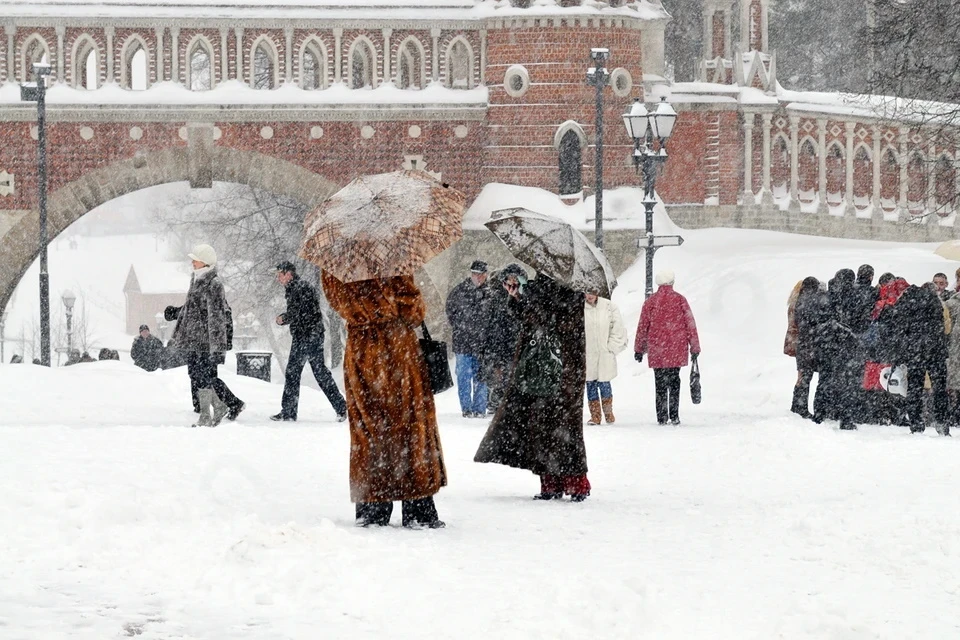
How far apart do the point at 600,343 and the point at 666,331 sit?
2.24 feet

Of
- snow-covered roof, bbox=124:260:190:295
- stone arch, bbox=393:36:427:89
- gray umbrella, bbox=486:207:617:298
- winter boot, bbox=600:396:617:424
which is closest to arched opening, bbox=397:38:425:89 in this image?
stone arch, bbox=393:36:427:89

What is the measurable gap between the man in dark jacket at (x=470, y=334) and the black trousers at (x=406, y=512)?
716 cm

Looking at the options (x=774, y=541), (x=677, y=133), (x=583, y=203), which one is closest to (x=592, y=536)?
(x=774, y=541)

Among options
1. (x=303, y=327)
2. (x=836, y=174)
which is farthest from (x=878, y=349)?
(x=836, y=174)

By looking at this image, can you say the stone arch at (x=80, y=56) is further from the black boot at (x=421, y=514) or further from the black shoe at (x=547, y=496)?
the black boot at (x=421, y=514)

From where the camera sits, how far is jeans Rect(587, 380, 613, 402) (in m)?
14.8

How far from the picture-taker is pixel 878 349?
15000 millimetres

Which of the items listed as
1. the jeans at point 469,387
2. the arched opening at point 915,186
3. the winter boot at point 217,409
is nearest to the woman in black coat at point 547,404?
the winter boot at point 217,409

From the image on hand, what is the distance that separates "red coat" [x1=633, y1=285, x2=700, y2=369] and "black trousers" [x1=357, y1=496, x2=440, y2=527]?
22.7 feet

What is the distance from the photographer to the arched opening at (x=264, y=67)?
29.1 metres

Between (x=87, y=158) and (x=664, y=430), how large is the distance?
55.0 feet

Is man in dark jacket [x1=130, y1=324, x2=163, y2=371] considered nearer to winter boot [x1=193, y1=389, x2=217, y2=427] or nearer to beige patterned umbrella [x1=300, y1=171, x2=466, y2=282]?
winter boot [x1=193, y1=389, x2=217, y2=427]

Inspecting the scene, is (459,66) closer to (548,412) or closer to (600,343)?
(600,343)

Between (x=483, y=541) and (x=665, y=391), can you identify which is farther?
(x=665, y=391)
